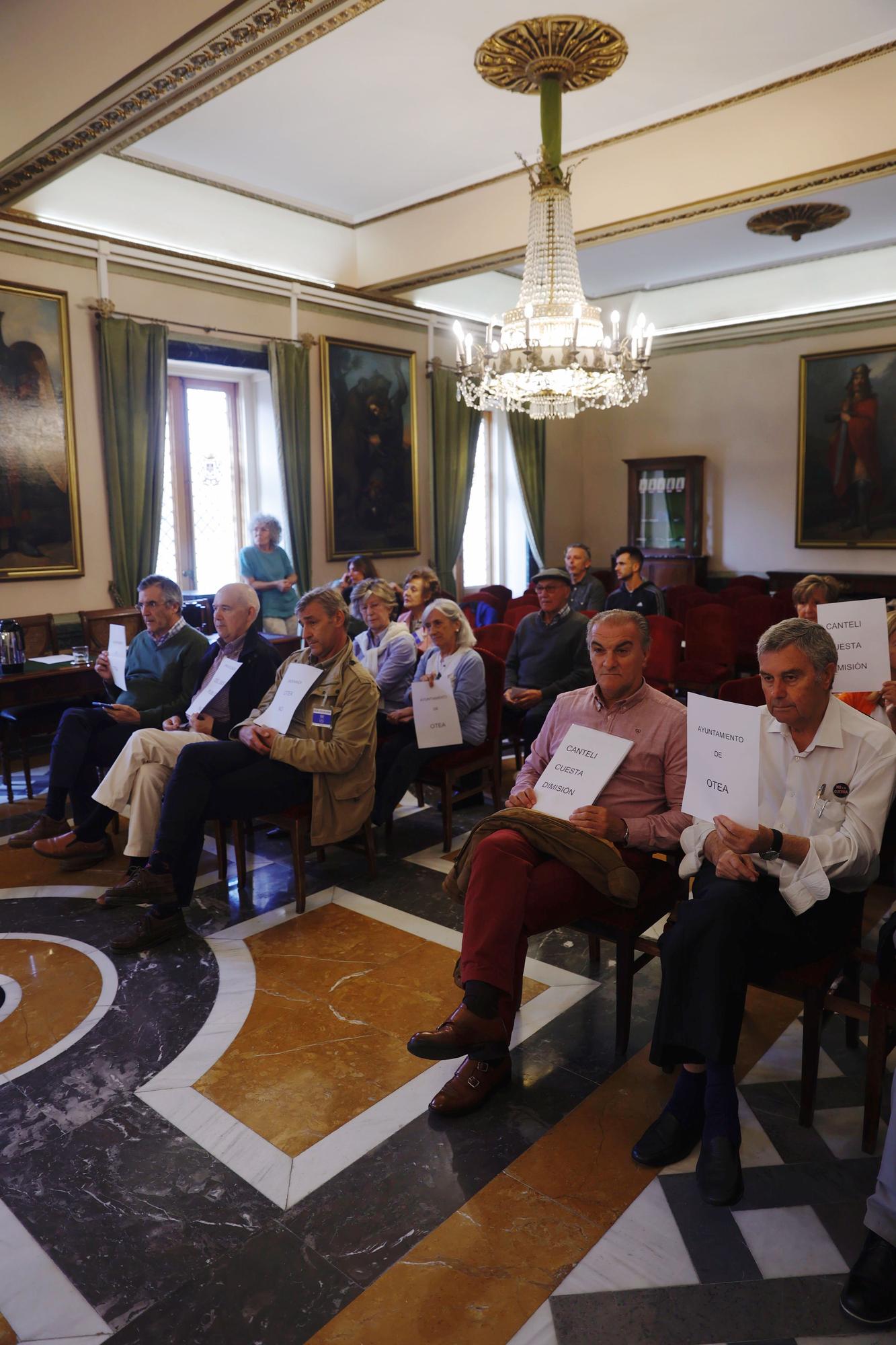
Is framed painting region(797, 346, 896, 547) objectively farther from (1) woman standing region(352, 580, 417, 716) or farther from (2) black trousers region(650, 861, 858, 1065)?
(2) black trousers region(650, 861, 858, 1065)

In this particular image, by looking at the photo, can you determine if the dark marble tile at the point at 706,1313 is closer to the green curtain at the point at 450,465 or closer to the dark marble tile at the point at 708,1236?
the dark marble tile at the point at 708,1236

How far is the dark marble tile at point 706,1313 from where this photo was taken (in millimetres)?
1794

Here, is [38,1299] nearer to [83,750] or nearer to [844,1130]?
[844,1130]

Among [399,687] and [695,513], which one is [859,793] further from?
[695,513]

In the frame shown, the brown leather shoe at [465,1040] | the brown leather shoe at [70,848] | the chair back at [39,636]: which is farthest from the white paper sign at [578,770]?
the chair back at [39,636]

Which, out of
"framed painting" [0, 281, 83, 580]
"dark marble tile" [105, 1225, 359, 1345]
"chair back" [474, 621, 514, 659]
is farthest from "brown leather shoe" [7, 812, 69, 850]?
"dark marble tile" [105, 1225, 359, 1345]

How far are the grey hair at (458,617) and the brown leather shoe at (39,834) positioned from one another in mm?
2195

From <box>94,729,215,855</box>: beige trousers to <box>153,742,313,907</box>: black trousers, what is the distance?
0.18 metres

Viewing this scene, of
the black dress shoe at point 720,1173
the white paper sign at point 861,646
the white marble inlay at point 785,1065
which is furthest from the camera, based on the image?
the white paper sign at point 861,646

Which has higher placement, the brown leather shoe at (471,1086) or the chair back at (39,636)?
the chair back at (39,636)

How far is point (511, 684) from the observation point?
209 inches

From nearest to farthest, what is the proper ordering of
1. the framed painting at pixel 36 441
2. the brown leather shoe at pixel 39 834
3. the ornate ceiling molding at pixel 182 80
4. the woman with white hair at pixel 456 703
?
the ornate ceiling molding at pixel 182 80 < the woman with white hair at pixel 456 703 < the brown leather shoe at pixel 39 834 < the framed painting at pixel 36 441

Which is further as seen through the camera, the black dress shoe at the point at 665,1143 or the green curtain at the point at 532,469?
the green curtain at the point at 532,469

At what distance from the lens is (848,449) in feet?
32.4
